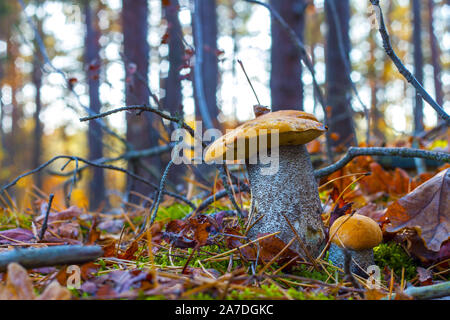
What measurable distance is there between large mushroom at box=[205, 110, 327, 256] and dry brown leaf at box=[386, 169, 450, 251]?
0.99 feet

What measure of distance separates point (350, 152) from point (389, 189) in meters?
0.97

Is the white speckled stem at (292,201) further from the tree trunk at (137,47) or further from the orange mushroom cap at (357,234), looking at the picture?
the tree trunk at (137,47)

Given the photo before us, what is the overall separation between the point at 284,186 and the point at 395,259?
1.78 ft

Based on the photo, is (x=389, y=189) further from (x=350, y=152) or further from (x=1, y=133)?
(x=1, y=133)

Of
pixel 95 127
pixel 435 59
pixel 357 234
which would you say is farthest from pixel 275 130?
pixel 435 59

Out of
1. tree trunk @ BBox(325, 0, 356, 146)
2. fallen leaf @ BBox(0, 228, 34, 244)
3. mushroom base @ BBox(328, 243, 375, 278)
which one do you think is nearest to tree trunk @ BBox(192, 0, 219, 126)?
tree trunk @ BBox(325, 0, 356, 146)

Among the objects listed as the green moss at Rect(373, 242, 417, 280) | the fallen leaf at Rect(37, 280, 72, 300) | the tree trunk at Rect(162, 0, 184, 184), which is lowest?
the green moss at Rect(373, 242, 417, 280)

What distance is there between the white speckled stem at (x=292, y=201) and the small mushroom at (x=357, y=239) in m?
0.10

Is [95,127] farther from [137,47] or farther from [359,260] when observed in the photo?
[359,260]

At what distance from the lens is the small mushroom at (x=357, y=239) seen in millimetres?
1123

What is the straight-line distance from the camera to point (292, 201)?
1295mm

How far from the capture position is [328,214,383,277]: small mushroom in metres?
1.12

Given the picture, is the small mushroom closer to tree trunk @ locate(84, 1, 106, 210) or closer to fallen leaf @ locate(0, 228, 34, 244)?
fallen leaf @ locate(0, 228, 34, 244)

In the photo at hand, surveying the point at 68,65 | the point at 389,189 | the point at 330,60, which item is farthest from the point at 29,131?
the point at 389,189
